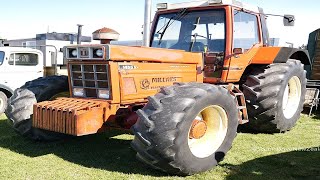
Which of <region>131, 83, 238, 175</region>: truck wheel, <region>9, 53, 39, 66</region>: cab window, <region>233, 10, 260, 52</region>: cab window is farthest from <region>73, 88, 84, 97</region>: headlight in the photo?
<region>9, 53, 39, 66</region>: cab window

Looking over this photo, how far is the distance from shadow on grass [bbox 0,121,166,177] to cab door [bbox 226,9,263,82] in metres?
2.02

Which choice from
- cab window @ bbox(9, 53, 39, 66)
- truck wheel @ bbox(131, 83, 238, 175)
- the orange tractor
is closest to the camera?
truck wheel @ bbox(131, 83, 238, 175)

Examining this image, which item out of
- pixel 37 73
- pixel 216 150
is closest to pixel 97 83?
pixel 216 150

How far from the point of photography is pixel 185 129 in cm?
399

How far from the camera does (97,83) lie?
4.60 metres

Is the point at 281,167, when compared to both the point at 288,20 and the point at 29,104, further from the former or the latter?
the point at 29,104

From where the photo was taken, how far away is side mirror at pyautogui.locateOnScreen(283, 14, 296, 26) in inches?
242

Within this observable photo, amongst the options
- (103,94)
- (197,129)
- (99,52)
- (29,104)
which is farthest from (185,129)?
(29,104)

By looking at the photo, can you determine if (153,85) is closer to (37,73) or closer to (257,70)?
(257,70)

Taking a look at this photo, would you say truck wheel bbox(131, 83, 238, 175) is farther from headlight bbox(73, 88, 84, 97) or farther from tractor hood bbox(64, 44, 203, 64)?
headlight bbox(73, 88, 84, 97)

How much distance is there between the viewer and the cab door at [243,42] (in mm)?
5738

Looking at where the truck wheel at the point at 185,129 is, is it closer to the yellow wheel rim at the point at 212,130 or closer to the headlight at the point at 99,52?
the yellow wheel rim at the point at 212,130

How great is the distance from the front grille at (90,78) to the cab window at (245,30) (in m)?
2.23

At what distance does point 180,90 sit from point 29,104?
2340 mm
